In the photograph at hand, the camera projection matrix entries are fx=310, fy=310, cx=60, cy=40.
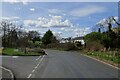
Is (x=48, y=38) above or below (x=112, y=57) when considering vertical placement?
above

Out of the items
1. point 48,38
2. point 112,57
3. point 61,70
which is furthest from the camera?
point 48,38

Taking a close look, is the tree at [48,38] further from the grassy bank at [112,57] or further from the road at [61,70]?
the road at [61,70]

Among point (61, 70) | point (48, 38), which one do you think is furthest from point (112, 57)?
point (48, 38)

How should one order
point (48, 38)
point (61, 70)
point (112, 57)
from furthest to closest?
Answer: point (48, 38)
point (112, 57)
point (61, 70)

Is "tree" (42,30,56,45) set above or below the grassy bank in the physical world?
above

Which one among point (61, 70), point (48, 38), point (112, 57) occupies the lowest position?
point (61, 70)

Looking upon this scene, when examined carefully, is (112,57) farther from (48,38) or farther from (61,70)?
(48,38)

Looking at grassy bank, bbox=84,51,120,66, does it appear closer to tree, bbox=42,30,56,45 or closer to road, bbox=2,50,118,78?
road, bbox=2,50,118,78

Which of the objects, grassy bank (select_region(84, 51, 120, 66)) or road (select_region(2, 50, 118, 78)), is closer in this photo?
road (select_region(2, 50, 118, 78))

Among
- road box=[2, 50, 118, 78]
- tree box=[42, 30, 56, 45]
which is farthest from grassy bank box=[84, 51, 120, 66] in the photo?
tree box=[42, 30, 56, 45]

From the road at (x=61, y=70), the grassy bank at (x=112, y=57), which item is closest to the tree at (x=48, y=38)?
the grassy bank at (x=112, y=57)

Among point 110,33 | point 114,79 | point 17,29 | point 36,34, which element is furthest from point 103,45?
point 36,34

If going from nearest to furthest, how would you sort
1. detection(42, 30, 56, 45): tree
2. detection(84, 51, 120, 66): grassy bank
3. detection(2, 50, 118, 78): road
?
detection(2, 50, 118, 78): road, detection(84, 51, 120, 66): grassy bank, detection(42, 30, 56, 45): tree

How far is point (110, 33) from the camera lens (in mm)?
54812
